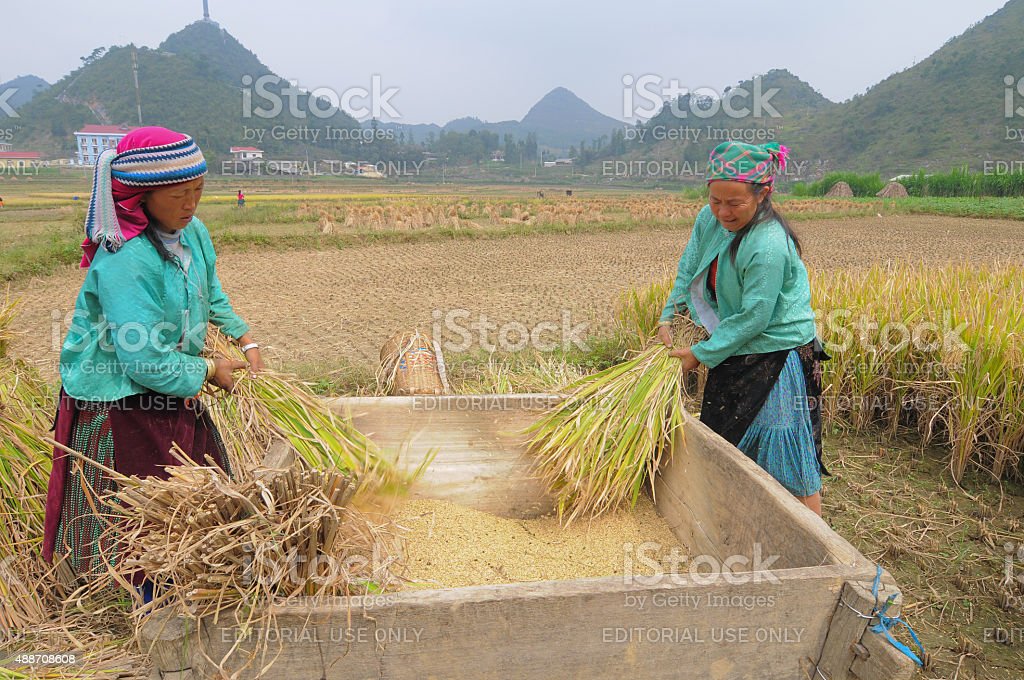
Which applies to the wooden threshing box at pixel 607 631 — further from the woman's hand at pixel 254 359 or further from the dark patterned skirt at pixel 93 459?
the woman's hand at pixel 254 359

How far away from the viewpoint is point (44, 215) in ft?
57.2

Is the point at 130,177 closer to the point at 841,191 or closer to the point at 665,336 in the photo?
the point at 665,336

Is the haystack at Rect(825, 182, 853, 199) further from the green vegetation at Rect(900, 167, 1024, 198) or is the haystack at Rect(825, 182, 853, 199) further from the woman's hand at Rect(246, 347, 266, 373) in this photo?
the woman's hand at Rect(246, 347, 266, 373)

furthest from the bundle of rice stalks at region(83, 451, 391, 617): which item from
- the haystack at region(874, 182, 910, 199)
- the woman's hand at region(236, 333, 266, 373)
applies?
the haystack at region(874, 182, 910, 199)

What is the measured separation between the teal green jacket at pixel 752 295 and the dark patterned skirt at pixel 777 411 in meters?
0.06

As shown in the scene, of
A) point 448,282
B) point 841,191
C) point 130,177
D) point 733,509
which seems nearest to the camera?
point 130,177

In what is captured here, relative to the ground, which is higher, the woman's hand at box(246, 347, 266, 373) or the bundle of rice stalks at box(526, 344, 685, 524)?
the woman's hand at box(246, 347, 266, 373)

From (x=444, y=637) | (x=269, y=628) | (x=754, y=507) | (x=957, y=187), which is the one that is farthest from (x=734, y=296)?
(x=957, y=187)

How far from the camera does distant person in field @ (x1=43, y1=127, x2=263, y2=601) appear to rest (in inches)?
55.7

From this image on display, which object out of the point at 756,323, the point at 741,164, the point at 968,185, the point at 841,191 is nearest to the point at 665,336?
the point at 756,323

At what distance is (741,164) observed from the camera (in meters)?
1.83

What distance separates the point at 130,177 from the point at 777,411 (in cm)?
205

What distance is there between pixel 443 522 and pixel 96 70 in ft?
289

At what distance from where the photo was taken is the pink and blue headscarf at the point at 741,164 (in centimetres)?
183
